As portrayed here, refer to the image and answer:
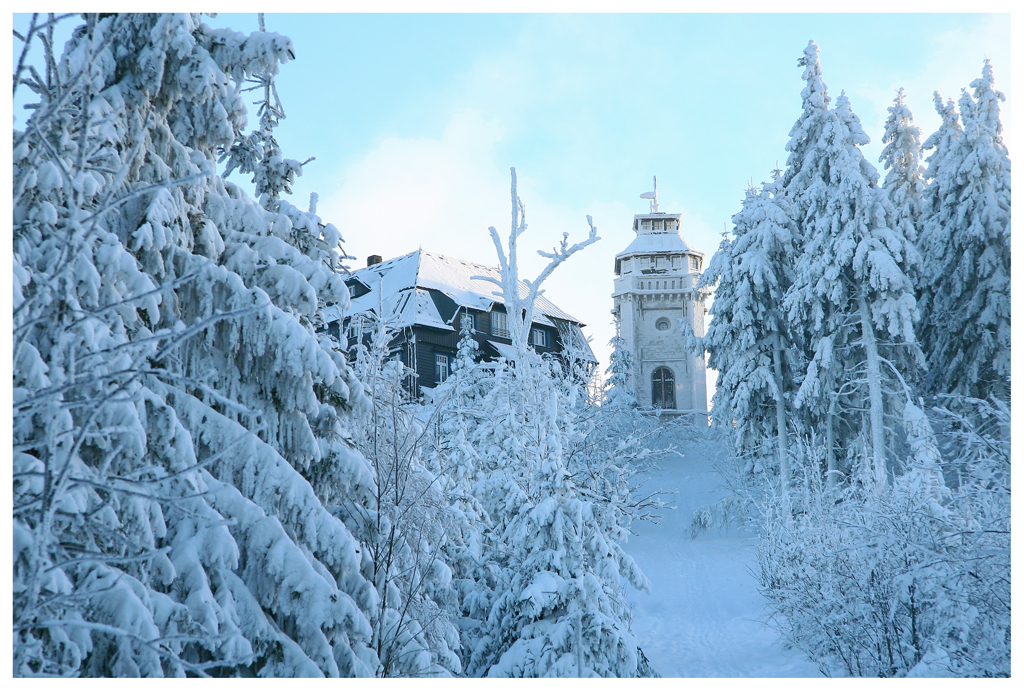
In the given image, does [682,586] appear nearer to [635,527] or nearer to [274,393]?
[635,527]

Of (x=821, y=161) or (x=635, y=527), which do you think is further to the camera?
(x=635, y=527)

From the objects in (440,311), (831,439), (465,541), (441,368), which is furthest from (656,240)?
(465,541)

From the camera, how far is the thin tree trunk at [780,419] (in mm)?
23297

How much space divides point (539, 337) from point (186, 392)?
102ft

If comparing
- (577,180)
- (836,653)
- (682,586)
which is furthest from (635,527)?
(577,180)

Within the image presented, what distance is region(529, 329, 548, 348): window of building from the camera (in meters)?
36.3

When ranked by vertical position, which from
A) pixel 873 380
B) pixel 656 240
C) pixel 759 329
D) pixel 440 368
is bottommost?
pixel 873 380

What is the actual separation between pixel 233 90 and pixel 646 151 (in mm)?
5012

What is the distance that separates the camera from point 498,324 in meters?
36.3

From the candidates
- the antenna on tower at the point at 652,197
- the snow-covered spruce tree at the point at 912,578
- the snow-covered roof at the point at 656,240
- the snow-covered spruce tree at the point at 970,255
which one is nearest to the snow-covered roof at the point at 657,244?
the snow-covered roof at the point at 656,240

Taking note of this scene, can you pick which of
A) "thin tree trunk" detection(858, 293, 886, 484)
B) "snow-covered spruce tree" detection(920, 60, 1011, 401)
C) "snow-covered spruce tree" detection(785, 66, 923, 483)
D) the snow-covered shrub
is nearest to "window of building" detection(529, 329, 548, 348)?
"snow-covered spruce tree" detection(785, 66, 923, 483)

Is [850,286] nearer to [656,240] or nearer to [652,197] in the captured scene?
[656,240]

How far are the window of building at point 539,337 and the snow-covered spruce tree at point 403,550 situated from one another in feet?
85.9

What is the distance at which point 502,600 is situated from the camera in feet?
35.1
